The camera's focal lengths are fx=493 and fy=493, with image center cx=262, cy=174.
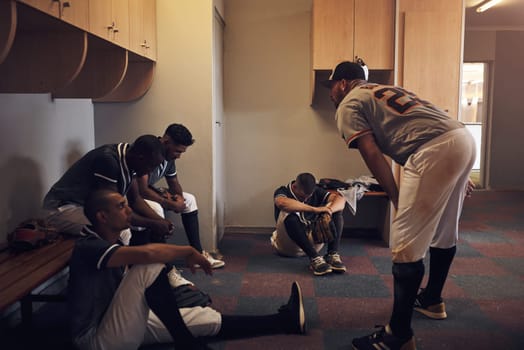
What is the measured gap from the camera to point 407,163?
220 centimetres

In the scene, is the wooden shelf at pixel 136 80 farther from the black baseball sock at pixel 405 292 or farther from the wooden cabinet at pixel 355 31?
the black baseball sock at pixel 405 292

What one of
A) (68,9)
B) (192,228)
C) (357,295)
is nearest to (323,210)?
(357,295)

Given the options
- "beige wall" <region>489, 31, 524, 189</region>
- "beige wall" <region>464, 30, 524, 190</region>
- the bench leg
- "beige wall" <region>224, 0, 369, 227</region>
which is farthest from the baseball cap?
"beige wall" <region>489, 31, 524, 189</region>

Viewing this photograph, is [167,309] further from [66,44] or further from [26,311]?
[66,44]

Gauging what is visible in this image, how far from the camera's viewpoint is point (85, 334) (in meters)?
1.94

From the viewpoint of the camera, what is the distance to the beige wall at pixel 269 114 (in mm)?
4520

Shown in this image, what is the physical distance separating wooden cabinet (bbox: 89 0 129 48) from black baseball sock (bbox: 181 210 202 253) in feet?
4.12

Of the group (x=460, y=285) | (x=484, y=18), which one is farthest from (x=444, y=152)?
(x=484, y=18)

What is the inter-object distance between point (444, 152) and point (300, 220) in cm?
168

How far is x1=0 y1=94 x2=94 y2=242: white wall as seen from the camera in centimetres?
259

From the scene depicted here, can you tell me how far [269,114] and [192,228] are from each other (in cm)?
154

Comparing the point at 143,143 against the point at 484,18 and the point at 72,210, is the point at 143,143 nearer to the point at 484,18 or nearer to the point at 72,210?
the point at 72,210

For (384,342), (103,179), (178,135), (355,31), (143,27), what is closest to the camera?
(384,342)

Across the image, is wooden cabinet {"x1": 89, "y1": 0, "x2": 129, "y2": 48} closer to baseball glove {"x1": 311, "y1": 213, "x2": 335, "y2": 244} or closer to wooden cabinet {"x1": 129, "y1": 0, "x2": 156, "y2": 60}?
wooden cabinet {"x1": 129, "y1": 0, "x2": 156, "y2": 60}
